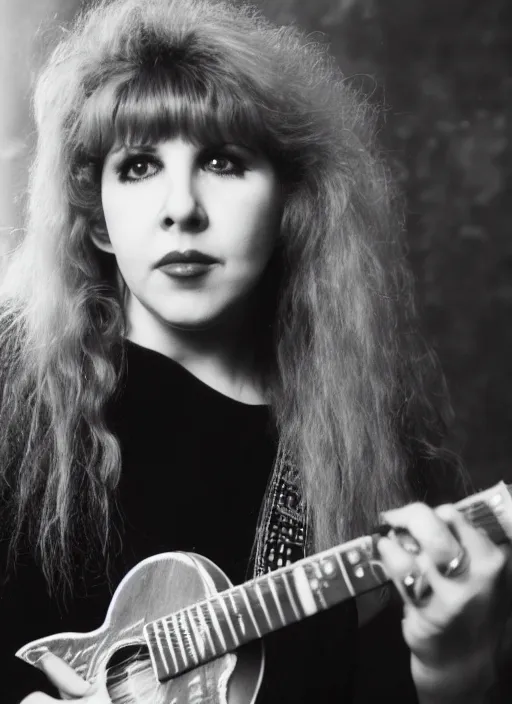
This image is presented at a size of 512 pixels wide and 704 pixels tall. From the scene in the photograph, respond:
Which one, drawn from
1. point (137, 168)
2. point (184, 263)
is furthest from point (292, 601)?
point (137, 168)

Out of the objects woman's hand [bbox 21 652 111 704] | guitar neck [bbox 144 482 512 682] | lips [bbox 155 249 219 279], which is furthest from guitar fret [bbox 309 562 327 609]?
lips [bbox 155 249 219 279]

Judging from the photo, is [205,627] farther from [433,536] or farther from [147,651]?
[433,536]

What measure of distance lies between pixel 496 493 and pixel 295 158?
0.45 meters

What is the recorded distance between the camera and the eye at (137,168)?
31.3 inches

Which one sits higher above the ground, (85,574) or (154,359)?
(154,359)

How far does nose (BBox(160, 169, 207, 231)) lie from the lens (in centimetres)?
79

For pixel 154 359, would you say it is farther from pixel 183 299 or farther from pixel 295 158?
pixel 295 158

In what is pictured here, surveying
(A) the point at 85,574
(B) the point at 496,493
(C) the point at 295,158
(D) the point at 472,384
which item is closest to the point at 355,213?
(C) the point at 295,158

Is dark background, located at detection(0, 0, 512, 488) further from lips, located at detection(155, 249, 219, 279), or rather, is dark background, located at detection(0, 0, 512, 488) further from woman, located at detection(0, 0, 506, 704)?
lips, located at detection(155, 249, 219, 279)

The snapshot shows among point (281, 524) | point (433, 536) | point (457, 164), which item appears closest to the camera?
point (433, 536)

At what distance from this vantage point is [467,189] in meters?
1.00

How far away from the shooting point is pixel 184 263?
806 millimetres

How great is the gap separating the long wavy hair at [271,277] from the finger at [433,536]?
154mm

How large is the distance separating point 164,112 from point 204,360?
278 millimetres
